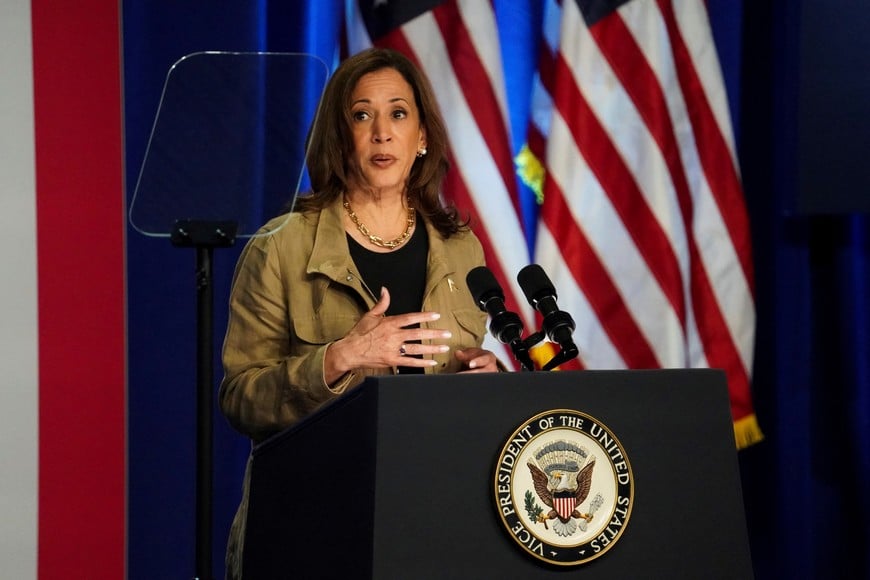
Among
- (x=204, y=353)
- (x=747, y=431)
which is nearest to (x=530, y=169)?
(x=747, y=431)

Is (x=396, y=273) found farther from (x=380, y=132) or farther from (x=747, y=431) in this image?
(x=747, y=431)

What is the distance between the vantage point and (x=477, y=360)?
1781 millimetres

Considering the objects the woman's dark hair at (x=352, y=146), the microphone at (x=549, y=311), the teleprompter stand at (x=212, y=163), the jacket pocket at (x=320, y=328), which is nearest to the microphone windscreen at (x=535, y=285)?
the microphone at (x=549, y=311)

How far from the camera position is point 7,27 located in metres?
2.58

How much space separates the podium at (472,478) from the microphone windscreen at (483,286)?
10.3 inches

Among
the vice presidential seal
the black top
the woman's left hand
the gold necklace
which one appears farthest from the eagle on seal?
the gold necklace

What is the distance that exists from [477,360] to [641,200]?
151cm

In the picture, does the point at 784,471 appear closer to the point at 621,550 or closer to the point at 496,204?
the point at 496,204

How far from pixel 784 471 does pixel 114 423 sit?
73.3 inches

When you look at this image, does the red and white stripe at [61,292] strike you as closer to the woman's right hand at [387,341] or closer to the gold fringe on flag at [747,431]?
the woman's right hand at [387,341]

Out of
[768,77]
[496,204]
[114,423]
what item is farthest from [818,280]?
[114,423]

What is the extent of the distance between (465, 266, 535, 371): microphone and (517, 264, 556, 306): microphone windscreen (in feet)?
0.13

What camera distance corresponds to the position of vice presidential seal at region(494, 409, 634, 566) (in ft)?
4.20

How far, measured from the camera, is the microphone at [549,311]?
147 cm
